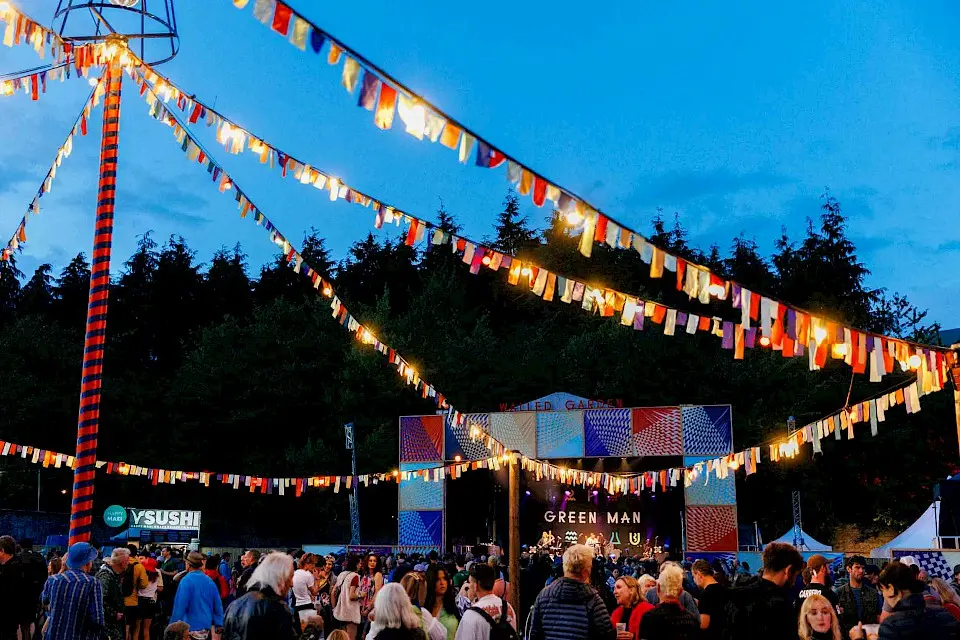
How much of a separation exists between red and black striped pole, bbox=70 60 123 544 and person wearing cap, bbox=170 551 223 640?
121 cm

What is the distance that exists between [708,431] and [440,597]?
19.4 m

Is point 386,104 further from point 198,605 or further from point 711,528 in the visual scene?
point 711,528

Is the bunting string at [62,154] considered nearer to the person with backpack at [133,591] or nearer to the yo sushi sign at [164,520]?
the person with backpack at [133,591]

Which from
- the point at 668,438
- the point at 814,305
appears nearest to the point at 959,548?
the point at 668,438

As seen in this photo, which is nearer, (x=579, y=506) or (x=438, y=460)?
(x=438, y=460)

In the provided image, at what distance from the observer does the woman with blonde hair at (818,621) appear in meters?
5.97

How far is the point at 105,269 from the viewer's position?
9.24m

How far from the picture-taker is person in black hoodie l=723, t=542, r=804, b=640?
4961 millimetres

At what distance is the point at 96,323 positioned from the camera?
9.33m

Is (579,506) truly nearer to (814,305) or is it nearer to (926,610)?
(814,305)

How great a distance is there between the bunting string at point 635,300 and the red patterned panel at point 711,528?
50.7 ft

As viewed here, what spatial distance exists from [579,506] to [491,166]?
27.5 metres

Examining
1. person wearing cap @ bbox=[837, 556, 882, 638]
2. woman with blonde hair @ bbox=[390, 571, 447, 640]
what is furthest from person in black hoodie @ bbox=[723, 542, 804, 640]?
person wearing cap @ bbox=[837, 556, 882, 638]

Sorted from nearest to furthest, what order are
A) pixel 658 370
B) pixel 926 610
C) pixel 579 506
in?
pixel 926 610 < pixel 579 506 < pixel 658 370
